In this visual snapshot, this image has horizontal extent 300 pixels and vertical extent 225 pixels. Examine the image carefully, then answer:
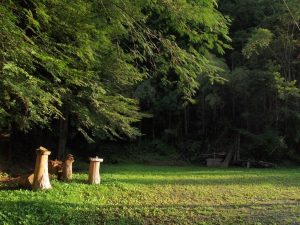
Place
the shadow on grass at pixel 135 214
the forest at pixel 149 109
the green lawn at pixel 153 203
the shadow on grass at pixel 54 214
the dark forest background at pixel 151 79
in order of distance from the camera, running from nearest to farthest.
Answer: the dark forest background at pixel 151 79, the forest at pixel 149 109, the shadow on grass at pixel 54 214, the shadow on grass at pixel 135 214, the green lawn at pixel 153 203

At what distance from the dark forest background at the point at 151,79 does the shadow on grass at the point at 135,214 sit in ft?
5.36

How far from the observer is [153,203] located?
29.9 feet

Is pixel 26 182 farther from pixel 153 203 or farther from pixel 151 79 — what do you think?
pixel 151 79

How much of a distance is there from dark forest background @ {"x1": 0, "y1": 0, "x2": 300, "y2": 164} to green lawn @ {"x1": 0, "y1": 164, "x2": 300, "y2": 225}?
163 centimetres

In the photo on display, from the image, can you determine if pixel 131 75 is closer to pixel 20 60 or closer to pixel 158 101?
pixel 20 60

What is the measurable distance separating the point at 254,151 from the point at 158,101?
5.47 meters

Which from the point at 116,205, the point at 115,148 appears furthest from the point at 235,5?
the point at 116,205

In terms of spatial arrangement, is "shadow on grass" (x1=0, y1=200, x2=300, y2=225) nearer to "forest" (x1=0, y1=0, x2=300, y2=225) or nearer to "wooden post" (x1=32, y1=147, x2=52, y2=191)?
"forest" (x1=0, y1=0, x2=300, y2=225)

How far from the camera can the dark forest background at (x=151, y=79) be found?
5.91 meters

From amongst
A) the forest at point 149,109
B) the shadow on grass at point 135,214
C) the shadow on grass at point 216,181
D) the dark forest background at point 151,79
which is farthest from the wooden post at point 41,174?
the shadow on grass at point 216,181

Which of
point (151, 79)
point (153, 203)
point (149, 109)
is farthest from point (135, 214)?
point (149, 109)

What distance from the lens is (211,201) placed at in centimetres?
970

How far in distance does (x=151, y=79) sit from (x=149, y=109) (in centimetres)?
371

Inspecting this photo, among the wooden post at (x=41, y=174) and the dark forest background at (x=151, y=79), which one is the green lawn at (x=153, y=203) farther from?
the dark forest background at (x=151, y=79)
